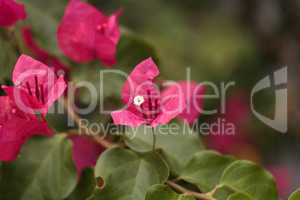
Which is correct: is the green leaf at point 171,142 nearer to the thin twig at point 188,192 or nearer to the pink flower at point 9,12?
the thin twig at point 188,192

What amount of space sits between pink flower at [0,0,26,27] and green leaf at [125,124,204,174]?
0.26m

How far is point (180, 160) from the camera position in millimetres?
830

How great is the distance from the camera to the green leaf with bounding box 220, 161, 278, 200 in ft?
2.43

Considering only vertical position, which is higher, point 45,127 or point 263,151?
point 45,127

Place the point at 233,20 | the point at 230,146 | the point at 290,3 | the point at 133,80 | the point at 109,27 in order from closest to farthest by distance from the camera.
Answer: the point at 133,80 → the point at 109,27 → the point at 230,146 → the point at 290,3 → the point at 233,20

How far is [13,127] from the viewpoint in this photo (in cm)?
75

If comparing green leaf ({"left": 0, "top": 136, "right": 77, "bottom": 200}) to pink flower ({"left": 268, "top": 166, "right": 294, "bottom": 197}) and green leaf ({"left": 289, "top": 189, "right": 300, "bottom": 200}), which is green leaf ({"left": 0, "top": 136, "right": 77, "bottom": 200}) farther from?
pink flower ({"left": 268, "top": 166, "right": 294, "bottom": 197})

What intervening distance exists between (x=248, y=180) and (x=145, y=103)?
0.16m

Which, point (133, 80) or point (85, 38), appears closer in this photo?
point (133, 80)

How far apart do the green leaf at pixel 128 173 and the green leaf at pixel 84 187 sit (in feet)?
0.13

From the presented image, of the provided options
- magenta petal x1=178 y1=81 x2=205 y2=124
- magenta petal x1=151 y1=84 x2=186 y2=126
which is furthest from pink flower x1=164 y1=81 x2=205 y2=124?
magenta petal x1=151 y1=84 x2=186 y2=126

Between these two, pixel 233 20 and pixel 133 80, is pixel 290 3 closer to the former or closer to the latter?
pixel 233 20

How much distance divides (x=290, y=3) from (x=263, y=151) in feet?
1.70

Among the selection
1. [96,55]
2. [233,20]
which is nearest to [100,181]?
[96,55]
